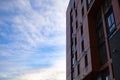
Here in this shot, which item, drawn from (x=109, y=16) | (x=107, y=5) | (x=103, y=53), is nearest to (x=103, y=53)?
(x=103, y=53)

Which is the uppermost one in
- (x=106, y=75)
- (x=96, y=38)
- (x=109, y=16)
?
(x=109, y=16)

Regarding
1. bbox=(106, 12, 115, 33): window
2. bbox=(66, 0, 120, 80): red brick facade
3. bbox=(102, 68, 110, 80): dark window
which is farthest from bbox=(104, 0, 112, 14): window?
bbox=(102, 68, 110, 80): dark window

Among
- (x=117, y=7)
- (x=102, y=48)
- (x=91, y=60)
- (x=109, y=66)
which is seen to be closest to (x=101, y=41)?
(x=102, y=48)

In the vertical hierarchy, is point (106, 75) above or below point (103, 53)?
below

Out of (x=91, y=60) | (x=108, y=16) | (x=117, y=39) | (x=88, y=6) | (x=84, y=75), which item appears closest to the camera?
(x=117, y=39)

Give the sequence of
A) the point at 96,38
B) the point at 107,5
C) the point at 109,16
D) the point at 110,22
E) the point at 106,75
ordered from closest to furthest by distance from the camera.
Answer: the point at 110,22 → the point at 106,75 → the point at 109,16 → the point at 107,5 → the point at 96,38

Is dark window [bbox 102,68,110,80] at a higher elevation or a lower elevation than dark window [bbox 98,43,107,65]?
lower

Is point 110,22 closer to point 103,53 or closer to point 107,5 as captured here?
point 107,5

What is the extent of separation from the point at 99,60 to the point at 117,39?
7.77 m

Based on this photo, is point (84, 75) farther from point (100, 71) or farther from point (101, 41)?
point (101, 41)

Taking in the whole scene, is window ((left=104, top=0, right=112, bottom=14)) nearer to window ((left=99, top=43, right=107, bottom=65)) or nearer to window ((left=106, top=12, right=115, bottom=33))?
window ((left=106, top=12, right=115, bottom=33))

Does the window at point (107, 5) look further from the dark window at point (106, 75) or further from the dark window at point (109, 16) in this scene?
the dark window at point (106, 75)

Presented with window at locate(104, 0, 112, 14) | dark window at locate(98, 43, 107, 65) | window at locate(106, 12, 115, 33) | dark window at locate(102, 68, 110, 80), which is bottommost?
dark window at locate(102, 68, 110, 80)

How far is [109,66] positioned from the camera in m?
21.4
